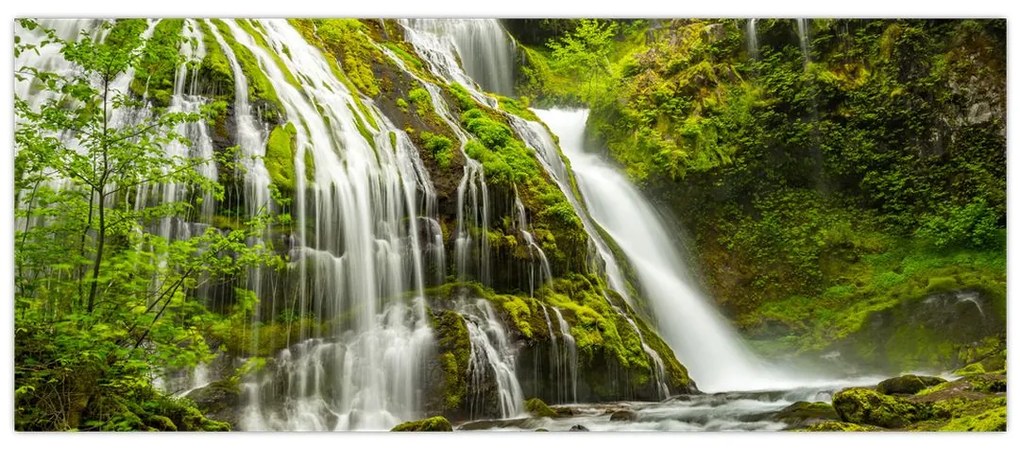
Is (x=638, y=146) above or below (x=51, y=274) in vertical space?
above

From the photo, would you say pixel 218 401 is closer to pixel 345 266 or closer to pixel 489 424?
pixel 345 266

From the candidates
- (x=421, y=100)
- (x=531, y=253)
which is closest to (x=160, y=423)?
(x=531, y=253)

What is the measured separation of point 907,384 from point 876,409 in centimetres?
71

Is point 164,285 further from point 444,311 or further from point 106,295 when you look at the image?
point 444,311

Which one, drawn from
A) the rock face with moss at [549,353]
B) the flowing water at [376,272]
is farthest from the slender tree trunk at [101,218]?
the rock face with moss at [549,353]

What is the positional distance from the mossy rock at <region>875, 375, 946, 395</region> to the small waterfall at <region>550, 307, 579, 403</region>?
90.5 inches

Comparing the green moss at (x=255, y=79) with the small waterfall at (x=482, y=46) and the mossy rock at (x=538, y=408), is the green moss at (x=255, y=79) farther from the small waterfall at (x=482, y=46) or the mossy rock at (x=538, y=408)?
the mossy rock at (x=538, y=408)

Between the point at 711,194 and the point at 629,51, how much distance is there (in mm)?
1818

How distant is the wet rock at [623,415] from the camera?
5446mm

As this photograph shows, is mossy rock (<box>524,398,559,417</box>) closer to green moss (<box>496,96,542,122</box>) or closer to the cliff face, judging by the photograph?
the cliff face

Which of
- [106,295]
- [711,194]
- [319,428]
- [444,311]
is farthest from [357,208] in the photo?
[711,194]

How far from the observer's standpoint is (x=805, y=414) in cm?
546
